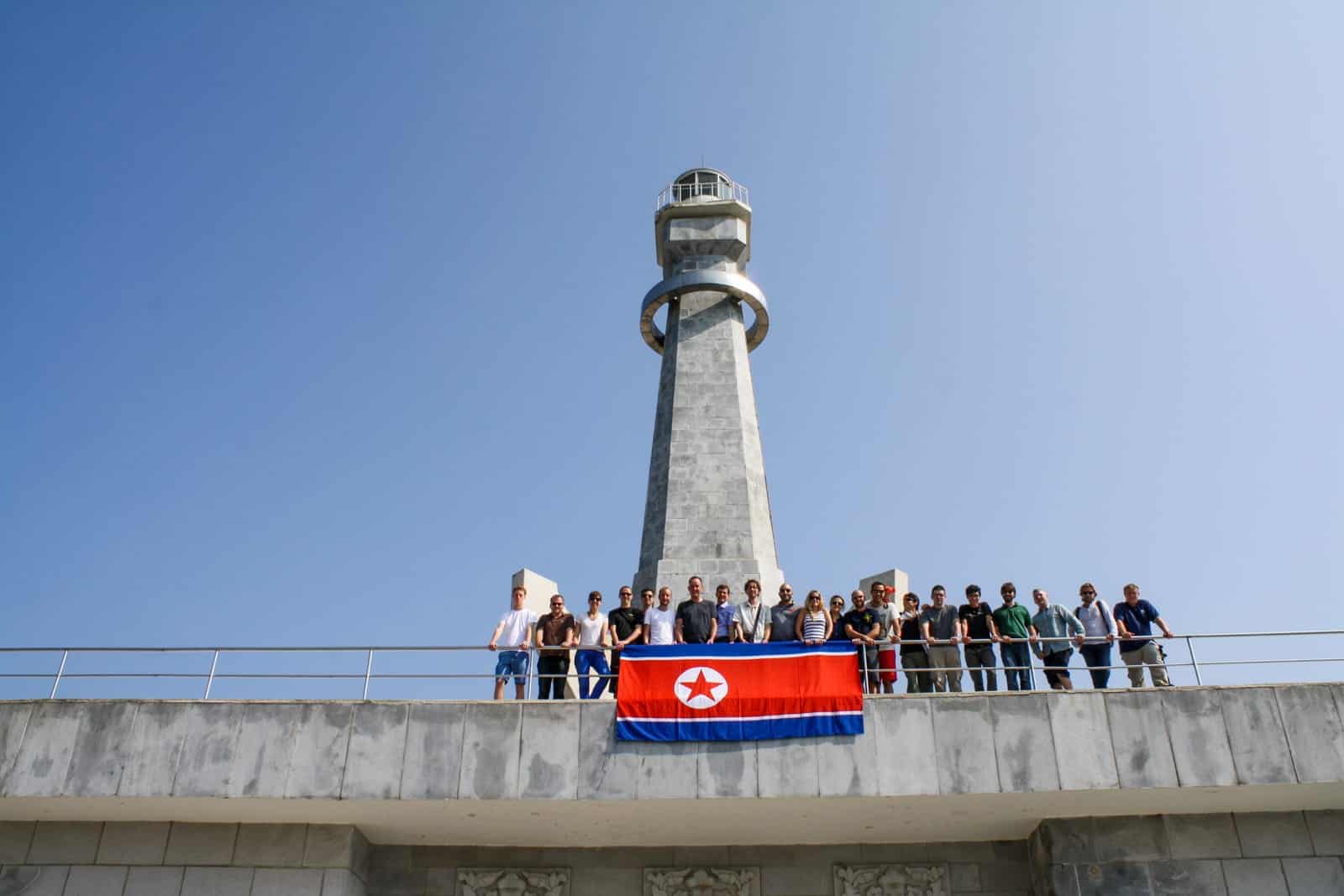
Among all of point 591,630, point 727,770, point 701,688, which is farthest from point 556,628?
point 727,770

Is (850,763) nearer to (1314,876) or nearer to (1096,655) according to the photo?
(1096,655)

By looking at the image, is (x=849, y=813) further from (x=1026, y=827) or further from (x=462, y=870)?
(x=462, y=870)

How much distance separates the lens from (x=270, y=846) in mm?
12297

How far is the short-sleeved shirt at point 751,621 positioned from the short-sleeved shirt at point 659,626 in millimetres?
987

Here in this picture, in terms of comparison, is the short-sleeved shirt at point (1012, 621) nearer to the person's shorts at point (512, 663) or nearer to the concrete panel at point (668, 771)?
the concrete panel at point (668, 771)

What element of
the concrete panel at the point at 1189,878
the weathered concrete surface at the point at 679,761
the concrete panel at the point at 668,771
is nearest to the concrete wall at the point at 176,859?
the weathered concrete surface at the point at 679,761

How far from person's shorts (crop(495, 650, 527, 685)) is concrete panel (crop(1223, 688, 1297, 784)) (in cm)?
842

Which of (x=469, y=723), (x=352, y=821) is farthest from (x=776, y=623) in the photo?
(x=352, y=821)

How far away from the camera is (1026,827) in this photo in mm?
12680

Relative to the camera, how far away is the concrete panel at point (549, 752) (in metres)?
11.5

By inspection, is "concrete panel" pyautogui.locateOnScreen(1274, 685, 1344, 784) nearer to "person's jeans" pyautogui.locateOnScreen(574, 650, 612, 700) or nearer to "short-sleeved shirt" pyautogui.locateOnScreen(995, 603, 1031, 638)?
"short-sleeved shirt" pyautogui.locateOnScreen(995, 603, 1031, 638)

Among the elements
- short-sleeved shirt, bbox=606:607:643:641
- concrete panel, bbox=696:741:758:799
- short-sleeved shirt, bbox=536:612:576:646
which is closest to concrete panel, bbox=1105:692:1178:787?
concrete panel, bbox=696:741:758:799

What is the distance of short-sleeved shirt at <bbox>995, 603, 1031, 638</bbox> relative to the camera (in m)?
12.4

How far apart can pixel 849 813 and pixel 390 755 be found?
5.60 metres
